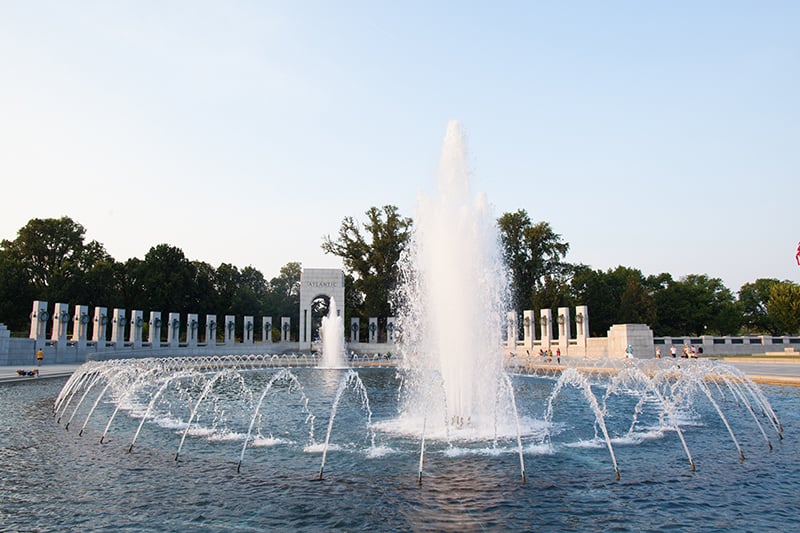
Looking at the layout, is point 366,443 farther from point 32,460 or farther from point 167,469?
point 32,460

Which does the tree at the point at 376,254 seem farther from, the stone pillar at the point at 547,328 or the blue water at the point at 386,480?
the blue water at the point at 386,480

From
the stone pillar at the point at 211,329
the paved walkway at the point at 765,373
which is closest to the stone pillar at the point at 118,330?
the stone pillar at the point at 211,329

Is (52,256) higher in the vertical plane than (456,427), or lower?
higher

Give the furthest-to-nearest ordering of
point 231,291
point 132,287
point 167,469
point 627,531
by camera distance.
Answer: point 231,291
point 132,287
point 167,469
point 627,531

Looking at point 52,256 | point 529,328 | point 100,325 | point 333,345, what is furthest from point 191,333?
point 529,328

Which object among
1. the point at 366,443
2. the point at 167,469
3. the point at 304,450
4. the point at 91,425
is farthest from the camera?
the point at 91,425

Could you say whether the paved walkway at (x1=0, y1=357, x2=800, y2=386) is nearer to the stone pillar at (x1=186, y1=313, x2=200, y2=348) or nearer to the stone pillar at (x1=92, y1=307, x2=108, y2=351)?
the stone pillar at (x1=92, y1=307, x2=108, y2=351)

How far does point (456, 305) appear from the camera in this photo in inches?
531

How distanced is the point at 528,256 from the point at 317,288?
22.8 metres

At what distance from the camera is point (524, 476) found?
809 centimetres

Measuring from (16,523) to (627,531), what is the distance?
6.89m

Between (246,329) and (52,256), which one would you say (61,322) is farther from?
(52,256)

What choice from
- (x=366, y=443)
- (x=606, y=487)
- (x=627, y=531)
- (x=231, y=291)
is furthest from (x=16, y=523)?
(x=231, y=291)

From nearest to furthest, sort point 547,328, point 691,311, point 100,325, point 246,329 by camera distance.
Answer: point 100,325 → point 547,328 → point 246,329 → point 691,311
